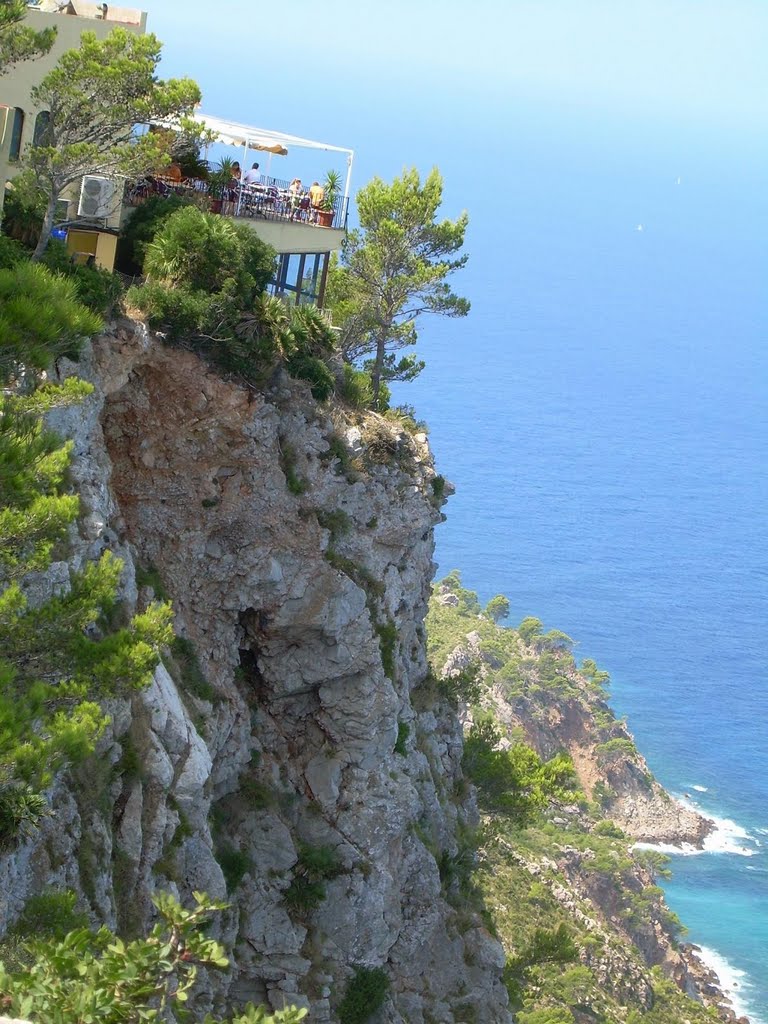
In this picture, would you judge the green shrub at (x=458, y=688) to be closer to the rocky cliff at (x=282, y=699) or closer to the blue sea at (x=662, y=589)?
the rocky cliff at (x=282, y=699)

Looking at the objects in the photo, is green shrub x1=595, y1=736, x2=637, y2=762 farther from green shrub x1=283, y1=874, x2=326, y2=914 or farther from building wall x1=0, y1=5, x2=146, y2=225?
building wall x1=0, y1=5, x2=146, y2=225

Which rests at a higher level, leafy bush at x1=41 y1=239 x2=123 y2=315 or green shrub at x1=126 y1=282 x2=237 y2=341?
green shrub at x1=126 y1=282 x2=237 y2=341

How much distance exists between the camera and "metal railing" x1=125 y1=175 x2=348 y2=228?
3216 cm

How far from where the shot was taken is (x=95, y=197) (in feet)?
98.1

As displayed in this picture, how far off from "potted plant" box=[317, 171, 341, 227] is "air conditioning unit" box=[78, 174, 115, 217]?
8.25 meters

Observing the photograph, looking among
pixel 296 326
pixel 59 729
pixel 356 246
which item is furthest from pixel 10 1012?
pixel 356 246

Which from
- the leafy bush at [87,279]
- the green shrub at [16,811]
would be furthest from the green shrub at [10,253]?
the green shrub at [16,811]

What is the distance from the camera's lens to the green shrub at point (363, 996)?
3166 centimetres

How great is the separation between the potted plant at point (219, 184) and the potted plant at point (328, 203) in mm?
4234

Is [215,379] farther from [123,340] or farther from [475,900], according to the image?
[475,900]

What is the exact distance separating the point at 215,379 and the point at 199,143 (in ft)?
19.1

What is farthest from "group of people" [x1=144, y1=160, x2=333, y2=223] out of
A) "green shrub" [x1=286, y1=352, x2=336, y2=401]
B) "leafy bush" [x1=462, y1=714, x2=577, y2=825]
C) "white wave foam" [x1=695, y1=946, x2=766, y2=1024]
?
A: "white wave foam" [x1=695, y1=946, x2=766, y2=1024]

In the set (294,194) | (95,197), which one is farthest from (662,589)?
(95,197)

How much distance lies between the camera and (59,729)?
637 inches
